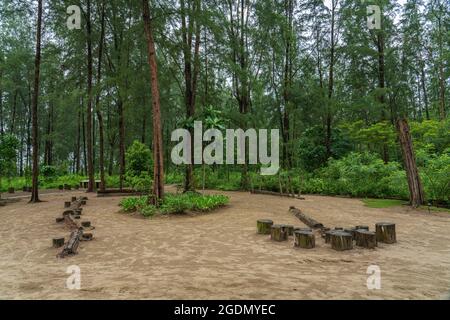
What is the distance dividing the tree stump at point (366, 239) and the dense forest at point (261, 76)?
7.01 meters

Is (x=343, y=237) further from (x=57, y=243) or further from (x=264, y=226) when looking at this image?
(x=57, y=243)

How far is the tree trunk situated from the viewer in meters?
11.5

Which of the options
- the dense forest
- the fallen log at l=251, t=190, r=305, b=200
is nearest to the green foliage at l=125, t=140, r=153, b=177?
the dense forest

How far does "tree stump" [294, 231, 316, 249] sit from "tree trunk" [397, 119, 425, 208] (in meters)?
7.41

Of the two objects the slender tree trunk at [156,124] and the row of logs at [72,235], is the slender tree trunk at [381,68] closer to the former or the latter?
the slender tree trunk at [156,124]

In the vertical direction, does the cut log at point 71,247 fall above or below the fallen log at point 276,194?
below

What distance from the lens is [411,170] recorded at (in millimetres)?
11445

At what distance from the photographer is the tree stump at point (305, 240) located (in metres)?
5.98

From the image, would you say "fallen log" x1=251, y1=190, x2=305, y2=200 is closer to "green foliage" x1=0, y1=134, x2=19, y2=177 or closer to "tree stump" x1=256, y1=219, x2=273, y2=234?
"tree stump" x1=256, y1=219, x2=273, y2=234

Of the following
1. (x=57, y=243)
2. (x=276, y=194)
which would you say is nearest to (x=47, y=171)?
(x=276, y=194)

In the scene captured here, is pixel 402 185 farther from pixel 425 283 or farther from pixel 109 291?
pixel 109 291

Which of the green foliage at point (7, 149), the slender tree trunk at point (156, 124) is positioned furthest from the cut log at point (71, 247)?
the green foliage at point (7, 149)

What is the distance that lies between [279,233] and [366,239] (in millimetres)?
1685
